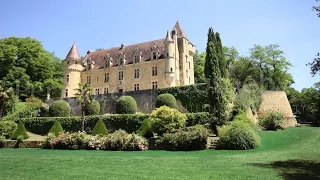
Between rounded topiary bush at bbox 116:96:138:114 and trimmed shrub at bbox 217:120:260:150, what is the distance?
13.1 metres

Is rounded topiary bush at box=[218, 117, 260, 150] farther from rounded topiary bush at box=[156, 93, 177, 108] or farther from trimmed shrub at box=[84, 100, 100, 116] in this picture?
trimmed shrub at box=[84, 100, 100, 116]

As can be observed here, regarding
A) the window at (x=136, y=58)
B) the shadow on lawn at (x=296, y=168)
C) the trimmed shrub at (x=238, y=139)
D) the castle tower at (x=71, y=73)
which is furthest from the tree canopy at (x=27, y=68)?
the shadow on lawn at (x=296, y=168)

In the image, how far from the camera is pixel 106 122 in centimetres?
2830

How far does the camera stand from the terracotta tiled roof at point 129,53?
40.1 meters

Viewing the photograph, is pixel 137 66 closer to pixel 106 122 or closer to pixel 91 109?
pixel 91 109

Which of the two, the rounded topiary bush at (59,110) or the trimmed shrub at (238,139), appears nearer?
the trimmed shrub at (238,139)

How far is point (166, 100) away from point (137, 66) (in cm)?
1316

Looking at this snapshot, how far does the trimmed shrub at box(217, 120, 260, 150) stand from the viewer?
18.6 meters

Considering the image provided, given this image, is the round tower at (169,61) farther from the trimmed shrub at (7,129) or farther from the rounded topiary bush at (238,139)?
the trimmed shrub at (7,129)

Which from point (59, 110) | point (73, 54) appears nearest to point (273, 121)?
point (59, 110)

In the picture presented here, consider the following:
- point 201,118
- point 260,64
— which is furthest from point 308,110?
point 201,118

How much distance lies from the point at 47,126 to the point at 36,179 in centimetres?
2325

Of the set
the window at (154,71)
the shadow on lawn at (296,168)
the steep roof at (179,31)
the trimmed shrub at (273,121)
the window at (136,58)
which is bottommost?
the shadow on lawn at (296,168)

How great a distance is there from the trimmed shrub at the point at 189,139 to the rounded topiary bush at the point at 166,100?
872cm
